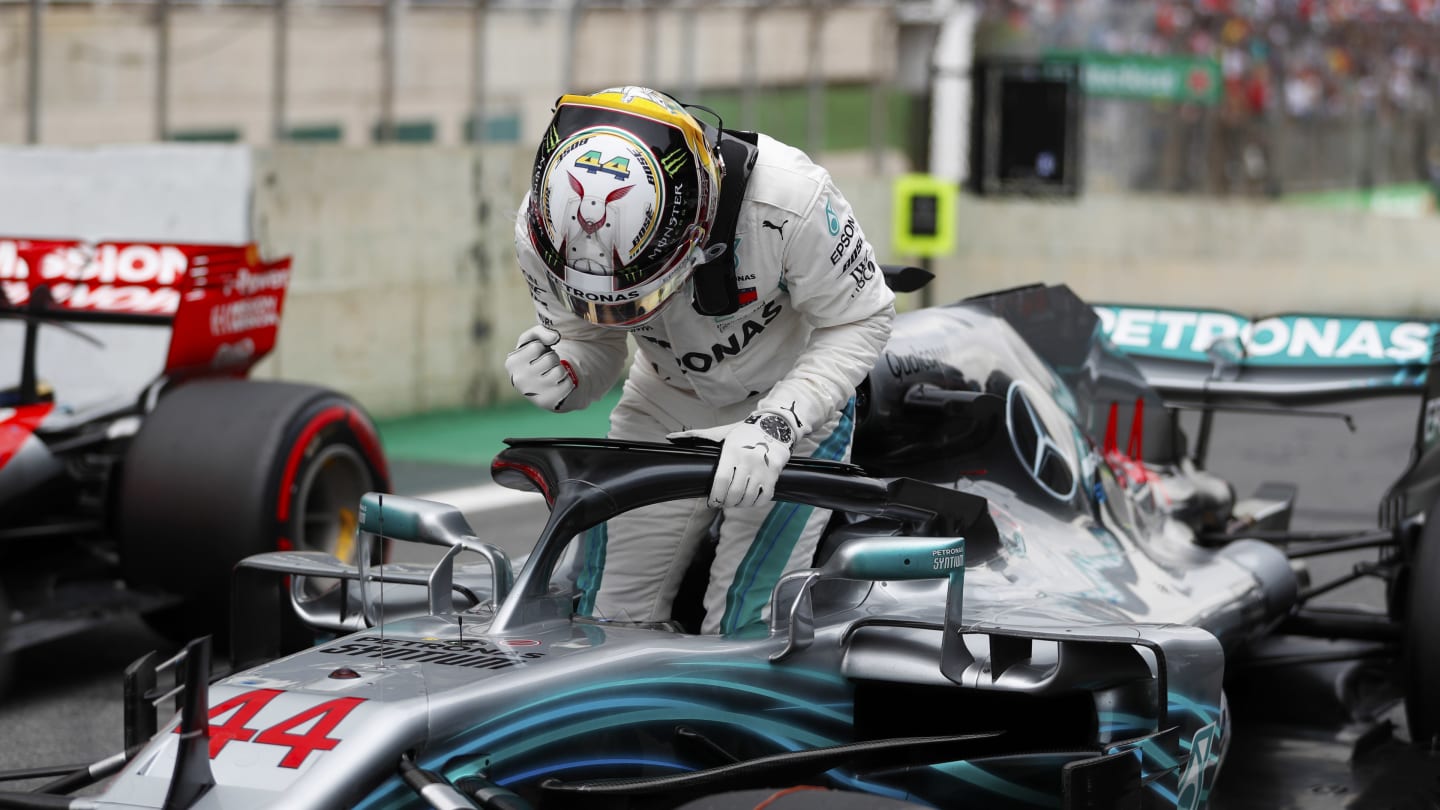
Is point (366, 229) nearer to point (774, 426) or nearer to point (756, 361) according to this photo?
point (756, 361)

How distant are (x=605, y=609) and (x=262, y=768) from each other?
127 cm

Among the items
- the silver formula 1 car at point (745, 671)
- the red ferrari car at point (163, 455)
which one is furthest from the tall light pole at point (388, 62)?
the silver formula 1 car at point (745, 671)

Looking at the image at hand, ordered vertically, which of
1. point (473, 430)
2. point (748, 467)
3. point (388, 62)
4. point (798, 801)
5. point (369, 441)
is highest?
point (388, 62)

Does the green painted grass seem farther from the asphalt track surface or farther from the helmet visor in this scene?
the helmet visor

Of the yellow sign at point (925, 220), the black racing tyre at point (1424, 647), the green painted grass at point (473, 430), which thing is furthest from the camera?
the yellow sign at point (925, 220)

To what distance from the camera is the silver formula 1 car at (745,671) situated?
2.94 meters

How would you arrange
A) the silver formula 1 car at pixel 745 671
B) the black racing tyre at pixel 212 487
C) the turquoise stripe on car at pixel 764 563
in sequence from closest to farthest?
the silver formula 1 car at pixel 745 671, the turquoise stripe on car at pixel 764 563, the black racing tyre at pixel 212 487

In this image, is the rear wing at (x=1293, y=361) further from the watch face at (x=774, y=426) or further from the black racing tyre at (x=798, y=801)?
the black racing tyre at (x=798, y=801)

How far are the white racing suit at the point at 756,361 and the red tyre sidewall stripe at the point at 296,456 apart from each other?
1882mm

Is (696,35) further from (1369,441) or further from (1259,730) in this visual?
(1259,730)

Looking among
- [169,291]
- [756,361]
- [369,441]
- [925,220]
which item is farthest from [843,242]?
[925,220]

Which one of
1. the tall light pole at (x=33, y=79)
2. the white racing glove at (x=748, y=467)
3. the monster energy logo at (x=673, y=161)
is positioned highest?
the tall light pole at (x=33, y=79)

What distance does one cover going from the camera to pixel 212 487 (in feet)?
18.8

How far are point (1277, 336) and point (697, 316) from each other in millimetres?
2937
